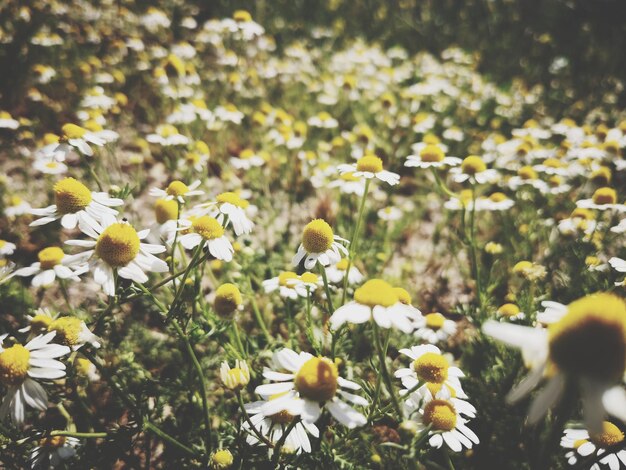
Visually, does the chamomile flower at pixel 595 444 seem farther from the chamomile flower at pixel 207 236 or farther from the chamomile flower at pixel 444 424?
the chamomile flower at pixel 207 236

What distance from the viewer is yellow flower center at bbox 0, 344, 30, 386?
1.23 meters

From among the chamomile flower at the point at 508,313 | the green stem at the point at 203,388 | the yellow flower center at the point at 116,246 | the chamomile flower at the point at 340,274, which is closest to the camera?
the yellow flower center at the point at 116,246

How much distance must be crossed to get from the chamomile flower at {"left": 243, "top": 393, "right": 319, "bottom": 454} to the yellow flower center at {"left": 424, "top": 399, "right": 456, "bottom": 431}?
16.3 inches

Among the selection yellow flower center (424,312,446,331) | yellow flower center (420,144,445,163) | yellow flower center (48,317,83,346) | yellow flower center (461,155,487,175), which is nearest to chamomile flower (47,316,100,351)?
yellow flower center (48,317,83,346)

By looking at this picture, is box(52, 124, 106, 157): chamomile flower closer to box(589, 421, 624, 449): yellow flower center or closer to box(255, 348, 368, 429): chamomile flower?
box(255, 348, 368, 429): chamomile flower

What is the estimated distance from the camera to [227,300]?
164 cm

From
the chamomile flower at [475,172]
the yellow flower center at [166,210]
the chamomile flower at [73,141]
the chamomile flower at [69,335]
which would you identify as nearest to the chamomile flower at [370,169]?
the chamomile flower at [475,172]

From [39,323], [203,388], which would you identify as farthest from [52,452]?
[203,388]

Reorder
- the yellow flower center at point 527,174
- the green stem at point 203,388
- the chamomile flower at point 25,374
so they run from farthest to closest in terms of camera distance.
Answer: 1. the yellow flower center at point 527,174
2. the green stem at point 203,388
3. the chamomile flower at point 25,374

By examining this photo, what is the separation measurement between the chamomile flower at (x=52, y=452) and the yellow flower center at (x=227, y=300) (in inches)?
30.2

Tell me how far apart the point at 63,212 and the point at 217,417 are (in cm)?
130

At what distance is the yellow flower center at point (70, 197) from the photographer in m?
1.57

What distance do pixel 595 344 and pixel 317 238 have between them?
987 mm

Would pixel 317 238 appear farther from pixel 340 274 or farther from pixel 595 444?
pixel 595 444
